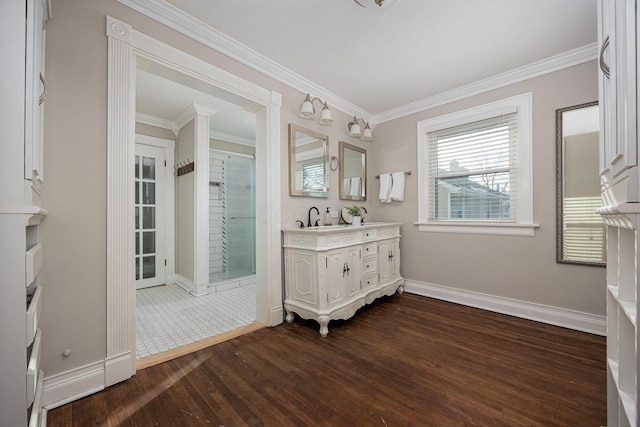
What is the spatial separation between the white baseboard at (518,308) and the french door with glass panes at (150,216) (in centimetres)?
365

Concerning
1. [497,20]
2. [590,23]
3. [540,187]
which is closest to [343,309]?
[540,187]

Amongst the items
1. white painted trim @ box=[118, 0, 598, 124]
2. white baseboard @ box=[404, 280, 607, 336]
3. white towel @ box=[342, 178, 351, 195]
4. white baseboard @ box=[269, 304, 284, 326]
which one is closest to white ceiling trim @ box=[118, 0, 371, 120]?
white painted trim @ box=[118, 0, 598, 124]

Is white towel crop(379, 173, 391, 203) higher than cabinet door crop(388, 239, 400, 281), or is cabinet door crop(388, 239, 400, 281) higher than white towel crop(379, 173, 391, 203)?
white towel crop(379, 173, 391, 203)

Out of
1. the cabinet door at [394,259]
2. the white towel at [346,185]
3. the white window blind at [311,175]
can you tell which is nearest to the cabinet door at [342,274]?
the cabinet door at [394,259]

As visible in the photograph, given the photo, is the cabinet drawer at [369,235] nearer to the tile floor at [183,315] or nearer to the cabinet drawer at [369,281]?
the cabinet drawer at [369,281]

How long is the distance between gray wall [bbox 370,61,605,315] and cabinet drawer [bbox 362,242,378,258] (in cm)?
76

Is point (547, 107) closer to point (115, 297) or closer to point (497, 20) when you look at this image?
point (497, 20)

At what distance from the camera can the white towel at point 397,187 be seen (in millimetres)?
3479

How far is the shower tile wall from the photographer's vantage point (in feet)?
12.8

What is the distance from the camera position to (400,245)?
355 cm

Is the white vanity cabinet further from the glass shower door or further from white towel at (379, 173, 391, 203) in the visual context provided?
the glass shower door

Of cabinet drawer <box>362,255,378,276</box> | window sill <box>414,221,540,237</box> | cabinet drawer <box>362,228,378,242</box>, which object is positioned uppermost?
window sill <box>414,221,540,237</box>

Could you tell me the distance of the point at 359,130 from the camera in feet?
10.7

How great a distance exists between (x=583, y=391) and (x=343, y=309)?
1.62 metres
